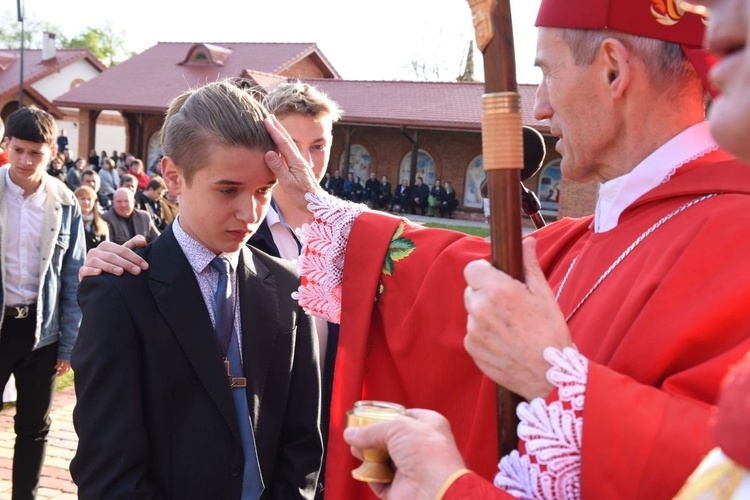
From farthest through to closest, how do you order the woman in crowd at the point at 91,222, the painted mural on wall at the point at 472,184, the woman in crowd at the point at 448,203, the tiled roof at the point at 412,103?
the painted mural on wall at the point at 472,184 → the woman in crowd at the point at 448,203 → the tiled roof at the point at 412,103 → the woman in crowd at the point at 91,222

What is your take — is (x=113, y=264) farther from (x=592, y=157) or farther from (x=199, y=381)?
(x=592, y=157)

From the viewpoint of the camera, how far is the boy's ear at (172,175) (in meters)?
2.31

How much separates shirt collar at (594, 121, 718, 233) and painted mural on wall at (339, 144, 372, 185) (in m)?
25.7

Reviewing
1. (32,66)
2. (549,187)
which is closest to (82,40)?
(32,66)

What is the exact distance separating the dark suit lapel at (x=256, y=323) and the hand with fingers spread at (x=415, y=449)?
0.87 m

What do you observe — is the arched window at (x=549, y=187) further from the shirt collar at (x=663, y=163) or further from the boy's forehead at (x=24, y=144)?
the shirt collar at (x=663, y=163)

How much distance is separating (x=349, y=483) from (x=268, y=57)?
29.9m

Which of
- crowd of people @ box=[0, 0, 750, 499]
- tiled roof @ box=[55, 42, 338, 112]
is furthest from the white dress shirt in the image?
tiled roof @ box=[55, 42, 338, 112]

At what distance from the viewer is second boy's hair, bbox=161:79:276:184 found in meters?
2.24

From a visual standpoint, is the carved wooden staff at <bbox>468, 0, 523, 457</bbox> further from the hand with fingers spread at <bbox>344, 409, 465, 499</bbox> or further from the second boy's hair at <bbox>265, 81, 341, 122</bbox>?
the second boy's hair at <bbox>265, 81, 341, 122</bbox>

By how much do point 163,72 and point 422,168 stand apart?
11.6 m

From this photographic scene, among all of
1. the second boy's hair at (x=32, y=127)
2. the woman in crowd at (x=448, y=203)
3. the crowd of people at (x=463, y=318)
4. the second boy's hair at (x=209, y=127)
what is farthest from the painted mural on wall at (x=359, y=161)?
the second boy's hair at (x=209, y=127)

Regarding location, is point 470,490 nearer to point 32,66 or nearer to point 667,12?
point 667,12

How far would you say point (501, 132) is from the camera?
52.5 inches
